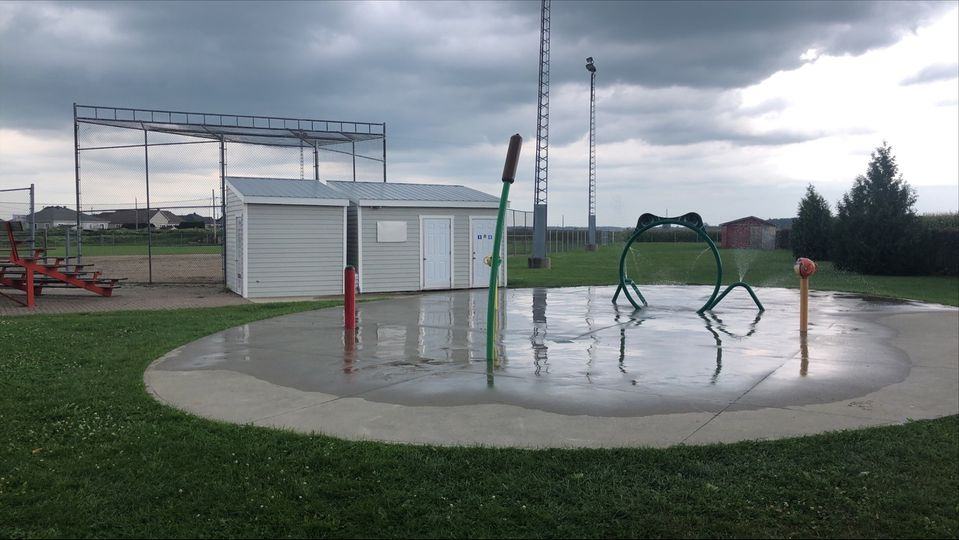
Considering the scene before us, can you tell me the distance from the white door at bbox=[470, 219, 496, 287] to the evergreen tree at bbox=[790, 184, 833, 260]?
23.6 m

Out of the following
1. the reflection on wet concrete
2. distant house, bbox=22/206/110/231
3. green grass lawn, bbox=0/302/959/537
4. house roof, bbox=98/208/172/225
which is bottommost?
green grass lawn, bbox=0/302/959/537

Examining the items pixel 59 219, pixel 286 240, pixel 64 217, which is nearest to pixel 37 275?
pixel 286 240

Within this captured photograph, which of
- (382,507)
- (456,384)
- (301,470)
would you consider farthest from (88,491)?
(456,384)

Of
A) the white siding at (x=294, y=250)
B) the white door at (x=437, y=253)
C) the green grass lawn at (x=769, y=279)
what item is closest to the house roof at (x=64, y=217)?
the white siding at (x=294, y=250)

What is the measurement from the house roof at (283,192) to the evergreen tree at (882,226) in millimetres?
20575

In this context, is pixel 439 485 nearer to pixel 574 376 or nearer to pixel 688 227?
pixel 574 376

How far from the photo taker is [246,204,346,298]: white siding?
1803cm

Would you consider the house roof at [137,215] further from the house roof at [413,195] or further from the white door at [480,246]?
the white door at [480,246]

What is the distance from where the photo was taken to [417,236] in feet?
65.6

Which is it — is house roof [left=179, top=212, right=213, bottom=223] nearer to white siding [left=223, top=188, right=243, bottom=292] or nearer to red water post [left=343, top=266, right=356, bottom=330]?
white siding [left=223, top=188, right=243, bottom=292]

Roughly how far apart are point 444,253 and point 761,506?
53.6 ft

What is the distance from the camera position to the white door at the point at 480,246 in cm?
2069

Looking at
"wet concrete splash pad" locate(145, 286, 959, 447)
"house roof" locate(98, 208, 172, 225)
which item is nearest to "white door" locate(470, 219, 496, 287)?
"wet concrete splash pad" locate(145, 286, 959, 447)

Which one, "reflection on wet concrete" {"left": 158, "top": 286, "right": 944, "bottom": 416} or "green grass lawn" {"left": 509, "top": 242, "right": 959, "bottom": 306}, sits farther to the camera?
"green grass lawn" {"left": 509, "top": 242, "right": 959, "bottom": 306}
